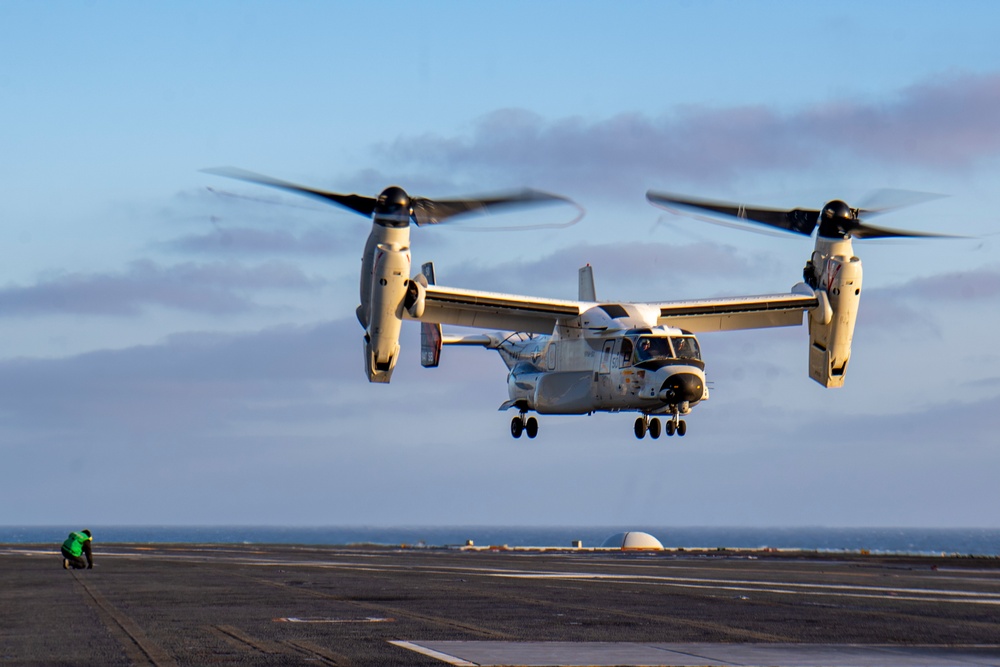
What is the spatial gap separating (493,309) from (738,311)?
10.5 m

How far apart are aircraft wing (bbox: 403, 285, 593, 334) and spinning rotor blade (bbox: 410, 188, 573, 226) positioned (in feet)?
13.4

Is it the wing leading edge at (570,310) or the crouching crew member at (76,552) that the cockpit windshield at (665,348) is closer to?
the wing leading edge at (570,310)

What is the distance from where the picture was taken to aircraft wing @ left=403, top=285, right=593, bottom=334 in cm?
4244

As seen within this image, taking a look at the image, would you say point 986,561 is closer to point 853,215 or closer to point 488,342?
point 853,215

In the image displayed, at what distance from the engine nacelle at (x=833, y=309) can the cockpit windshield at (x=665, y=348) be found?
611 cm

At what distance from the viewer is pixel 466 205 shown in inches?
1508

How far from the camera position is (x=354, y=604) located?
68.4ft

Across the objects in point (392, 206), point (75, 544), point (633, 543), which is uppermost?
point (392, 206)

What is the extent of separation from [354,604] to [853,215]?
2732 cm

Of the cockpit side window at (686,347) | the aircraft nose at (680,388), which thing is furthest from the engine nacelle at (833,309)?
the aircraft nose at (680,388)

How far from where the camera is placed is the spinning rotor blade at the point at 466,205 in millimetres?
37438

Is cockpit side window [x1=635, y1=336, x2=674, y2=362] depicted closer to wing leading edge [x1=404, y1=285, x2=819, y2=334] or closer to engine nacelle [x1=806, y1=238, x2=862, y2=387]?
wing leading edge [x1=404, y1=285, x2=819, y2=334]

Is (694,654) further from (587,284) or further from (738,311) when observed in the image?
(587,284)

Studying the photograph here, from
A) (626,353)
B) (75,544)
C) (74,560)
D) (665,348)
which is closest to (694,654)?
(665,348)
